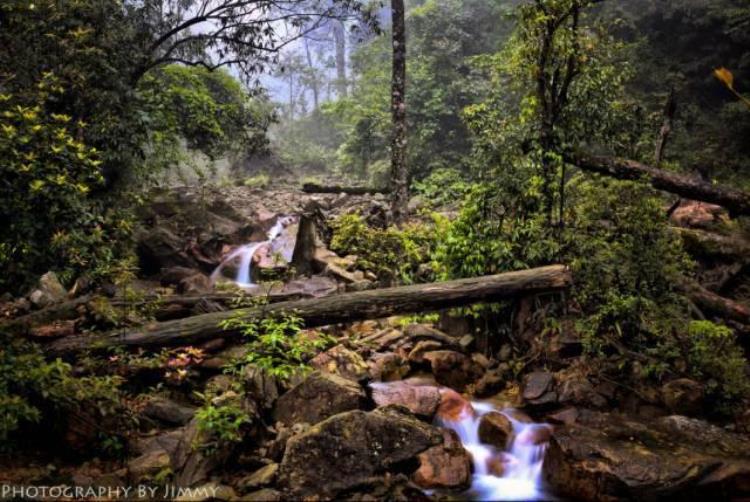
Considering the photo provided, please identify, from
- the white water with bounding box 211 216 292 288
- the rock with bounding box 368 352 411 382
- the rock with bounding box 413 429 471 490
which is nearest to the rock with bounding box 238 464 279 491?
the rock with bounding box 413 429 471 490

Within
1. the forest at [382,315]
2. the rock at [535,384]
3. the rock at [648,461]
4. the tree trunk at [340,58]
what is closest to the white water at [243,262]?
the forest at [382,315]

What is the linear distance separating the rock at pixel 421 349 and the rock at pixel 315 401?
1826mm

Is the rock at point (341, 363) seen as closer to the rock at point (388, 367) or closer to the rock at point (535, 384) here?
the rock at point (388, 367)

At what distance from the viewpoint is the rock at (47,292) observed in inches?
270

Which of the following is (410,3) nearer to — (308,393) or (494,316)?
(494,316)

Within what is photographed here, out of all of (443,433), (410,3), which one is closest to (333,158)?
(410,3)

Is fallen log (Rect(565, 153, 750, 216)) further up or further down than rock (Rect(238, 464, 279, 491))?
further up

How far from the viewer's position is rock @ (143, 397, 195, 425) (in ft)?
18.3

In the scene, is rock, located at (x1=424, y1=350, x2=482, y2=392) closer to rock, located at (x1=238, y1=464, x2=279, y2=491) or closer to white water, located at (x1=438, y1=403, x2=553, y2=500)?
white water, located at (x1=438, y1=403, x2=553, y2=500)

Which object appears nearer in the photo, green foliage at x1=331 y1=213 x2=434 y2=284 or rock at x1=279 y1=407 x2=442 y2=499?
rock at x1=279 y1=407 x2=442 y2=499

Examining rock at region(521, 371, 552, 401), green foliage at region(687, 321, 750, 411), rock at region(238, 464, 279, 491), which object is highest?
green foliage at region(687, 321, 750, 411)

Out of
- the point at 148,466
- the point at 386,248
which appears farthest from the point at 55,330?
the point at 386,248

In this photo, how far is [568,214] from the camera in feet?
24.1

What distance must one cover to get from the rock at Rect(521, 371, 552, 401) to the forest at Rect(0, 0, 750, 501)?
0.03 metres
